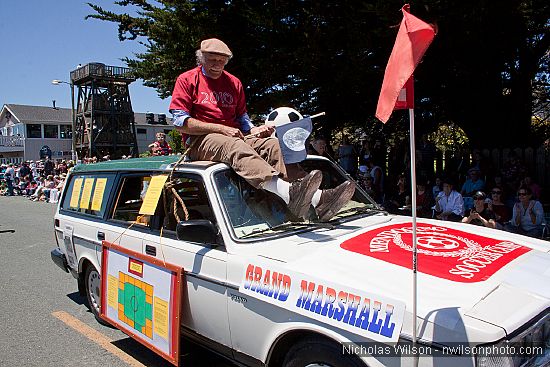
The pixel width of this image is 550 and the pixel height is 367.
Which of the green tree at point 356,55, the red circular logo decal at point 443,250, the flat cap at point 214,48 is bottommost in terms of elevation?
the red circular logo decal at point 443,250

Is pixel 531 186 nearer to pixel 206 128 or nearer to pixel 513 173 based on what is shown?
pixel 513 173

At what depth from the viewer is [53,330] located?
4691 mm

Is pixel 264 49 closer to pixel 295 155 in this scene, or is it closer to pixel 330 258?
pixel 295 155

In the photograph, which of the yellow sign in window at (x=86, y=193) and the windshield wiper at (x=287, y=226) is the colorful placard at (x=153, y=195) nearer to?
the windshield wiper at (x=287, y=226)

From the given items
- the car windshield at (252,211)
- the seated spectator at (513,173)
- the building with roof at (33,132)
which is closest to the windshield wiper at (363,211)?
the car windshield at (252,211)

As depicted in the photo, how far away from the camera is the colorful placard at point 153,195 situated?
368cm

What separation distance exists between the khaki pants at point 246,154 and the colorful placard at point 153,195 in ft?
1.22

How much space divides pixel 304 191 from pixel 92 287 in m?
2.88

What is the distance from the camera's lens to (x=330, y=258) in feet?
8.95

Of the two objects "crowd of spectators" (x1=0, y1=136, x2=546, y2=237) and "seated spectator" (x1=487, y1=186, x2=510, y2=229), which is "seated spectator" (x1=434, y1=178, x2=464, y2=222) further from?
"seated spectator" (x1=487, y1=186, x2=510, y2=229)

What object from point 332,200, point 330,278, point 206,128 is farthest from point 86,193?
point 330,278

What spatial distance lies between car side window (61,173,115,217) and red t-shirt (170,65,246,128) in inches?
49.2

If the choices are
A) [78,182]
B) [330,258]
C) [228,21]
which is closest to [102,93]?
[228,21]

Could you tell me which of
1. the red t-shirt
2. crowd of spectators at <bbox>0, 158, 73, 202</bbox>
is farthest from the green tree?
crowd of spectators at <bbox>0, 158, 73, 202</bbox>
